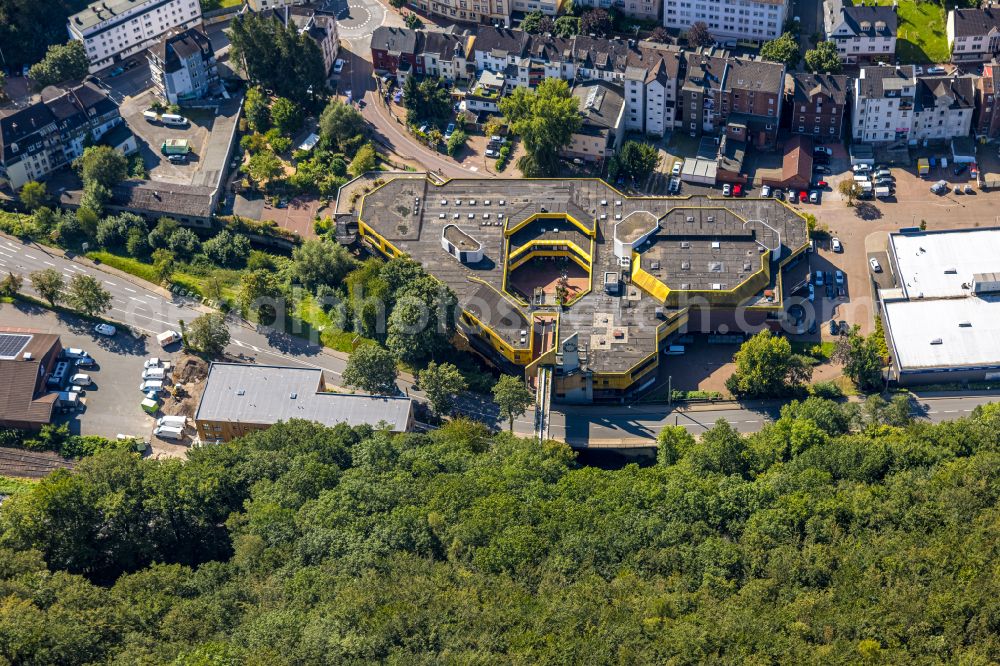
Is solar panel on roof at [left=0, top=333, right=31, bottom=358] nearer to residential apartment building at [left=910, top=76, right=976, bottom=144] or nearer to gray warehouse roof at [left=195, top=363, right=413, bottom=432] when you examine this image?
gray warehouse roof at [left=195, top=363, right=413, bottom=432]

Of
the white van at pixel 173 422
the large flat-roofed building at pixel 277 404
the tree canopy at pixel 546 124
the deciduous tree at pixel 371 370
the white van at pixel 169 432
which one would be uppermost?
the tree canopy at pixel 546 124

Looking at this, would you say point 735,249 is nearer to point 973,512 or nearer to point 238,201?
point 973,512

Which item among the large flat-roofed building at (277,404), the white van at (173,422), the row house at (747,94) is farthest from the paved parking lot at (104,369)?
the row house at (747,94)

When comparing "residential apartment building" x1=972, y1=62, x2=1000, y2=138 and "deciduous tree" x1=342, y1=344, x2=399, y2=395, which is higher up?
"residential apartment building" x1=972, y1=62, x2=1000, y2=138

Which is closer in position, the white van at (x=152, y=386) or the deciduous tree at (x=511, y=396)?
the deciduous tree at (x=511, y=396)

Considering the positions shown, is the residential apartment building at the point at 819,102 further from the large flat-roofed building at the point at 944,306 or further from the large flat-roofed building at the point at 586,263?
the large flat-roofed building at the point at 944,306

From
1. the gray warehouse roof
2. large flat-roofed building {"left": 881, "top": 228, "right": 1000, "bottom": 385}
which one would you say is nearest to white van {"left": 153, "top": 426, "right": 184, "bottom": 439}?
the gray warehouse roof

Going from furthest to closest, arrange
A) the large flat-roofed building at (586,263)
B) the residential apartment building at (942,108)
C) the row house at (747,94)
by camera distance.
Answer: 1. the row house at (747,94)
2. the residential apartment building at (942,108)
3. the large flat-roofed building at (586,263)

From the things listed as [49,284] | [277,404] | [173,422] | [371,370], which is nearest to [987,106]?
[371,370]
